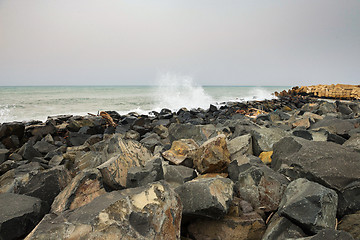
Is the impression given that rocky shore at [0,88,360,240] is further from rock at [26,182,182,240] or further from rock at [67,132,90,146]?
rock at [67,132,90,146]

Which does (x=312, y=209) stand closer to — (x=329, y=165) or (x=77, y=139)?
(x=329, y=165)

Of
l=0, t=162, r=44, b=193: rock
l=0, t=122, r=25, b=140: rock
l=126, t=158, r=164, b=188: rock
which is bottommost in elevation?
l=0, t=162, r=44, b=193: rock

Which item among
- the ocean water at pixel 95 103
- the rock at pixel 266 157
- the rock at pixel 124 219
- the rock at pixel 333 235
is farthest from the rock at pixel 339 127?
the ocean water at pixel 95 103

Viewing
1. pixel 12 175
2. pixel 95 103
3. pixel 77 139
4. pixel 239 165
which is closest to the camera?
pixel 239 165

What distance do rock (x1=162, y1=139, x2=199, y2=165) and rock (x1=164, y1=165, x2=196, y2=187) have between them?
1.10ft

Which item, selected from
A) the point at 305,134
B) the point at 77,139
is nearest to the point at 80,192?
the point at 305,134

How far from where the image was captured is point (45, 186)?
2.20 metres

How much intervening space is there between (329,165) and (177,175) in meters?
1.56

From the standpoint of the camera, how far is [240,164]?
2.50m

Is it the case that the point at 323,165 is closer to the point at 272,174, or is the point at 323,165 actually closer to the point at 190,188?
the point at 272,174

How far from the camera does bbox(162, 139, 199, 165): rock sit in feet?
9.90

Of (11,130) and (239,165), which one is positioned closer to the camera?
(239,165)

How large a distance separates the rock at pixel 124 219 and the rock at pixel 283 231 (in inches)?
26.3

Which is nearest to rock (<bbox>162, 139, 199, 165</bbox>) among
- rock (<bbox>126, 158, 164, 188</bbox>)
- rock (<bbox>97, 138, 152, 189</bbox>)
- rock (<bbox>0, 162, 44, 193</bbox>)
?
rock (<bbox>97, 138, 152, 189</bbox>)
